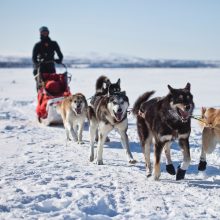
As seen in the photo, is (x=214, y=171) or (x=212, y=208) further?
(x=214, y=171)

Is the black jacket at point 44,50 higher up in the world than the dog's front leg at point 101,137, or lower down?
higher up

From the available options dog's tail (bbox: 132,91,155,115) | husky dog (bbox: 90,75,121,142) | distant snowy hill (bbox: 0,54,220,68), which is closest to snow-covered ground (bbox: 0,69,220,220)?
dog's tail (bbox: 132,91,155,115)

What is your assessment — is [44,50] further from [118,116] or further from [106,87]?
[118,116]

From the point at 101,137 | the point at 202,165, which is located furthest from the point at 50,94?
the point at 202,165

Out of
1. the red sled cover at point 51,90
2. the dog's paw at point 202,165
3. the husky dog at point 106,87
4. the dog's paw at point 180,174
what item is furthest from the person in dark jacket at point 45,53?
the dog's paw at point 180,174

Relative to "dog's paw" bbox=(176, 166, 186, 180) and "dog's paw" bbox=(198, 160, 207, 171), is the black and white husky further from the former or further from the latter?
"dog's paw" bbox=(176, 166, 186, 180)

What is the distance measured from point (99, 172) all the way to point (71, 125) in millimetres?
2449

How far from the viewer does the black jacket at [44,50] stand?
9180 millimetres

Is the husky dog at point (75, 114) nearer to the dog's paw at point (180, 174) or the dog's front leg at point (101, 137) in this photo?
the dog's front leg at point (101, 137)

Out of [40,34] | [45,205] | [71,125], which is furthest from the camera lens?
[40,34]

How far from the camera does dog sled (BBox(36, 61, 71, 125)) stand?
8.33 metres

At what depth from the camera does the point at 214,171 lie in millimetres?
4871

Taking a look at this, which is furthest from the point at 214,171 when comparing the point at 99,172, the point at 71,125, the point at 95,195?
the point at 71,125

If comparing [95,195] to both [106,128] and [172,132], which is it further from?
[106,128]
